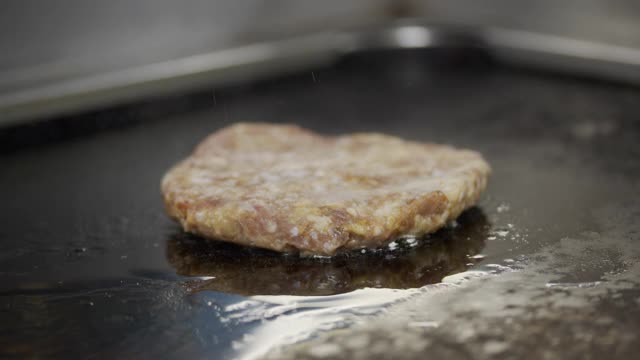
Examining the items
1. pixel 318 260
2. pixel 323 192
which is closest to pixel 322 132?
pixel 323 192

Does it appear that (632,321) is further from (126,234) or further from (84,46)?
(84,46)

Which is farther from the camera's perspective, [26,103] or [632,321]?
[26,103]

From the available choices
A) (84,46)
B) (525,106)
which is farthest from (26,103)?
(525,106)

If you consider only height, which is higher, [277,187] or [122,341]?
[277,187]

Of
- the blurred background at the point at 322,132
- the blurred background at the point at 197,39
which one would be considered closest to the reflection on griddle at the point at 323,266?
the blurred background at the point at 322,132

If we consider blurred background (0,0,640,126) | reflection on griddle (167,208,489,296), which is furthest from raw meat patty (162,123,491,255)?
blurred background (0,0,640,126)

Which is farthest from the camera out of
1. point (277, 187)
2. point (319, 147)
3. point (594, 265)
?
point (319, 147)

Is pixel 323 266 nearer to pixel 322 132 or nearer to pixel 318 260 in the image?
pixel 318 260
